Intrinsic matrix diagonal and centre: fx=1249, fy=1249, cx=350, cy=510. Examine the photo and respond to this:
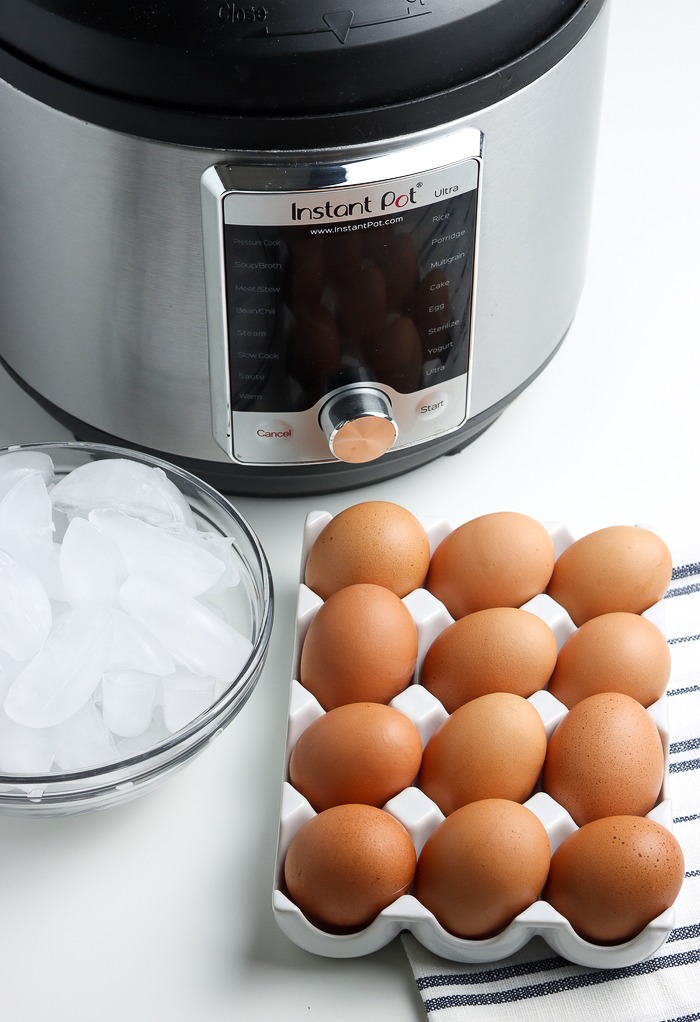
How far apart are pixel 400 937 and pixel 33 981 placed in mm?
228

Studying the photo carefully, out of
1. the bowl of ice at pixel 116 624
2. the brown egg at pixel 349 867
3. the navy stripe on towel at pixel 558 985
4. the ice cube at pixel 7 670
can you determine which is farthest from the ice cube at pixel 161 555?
the navy stripe on towel at pixel 558 985

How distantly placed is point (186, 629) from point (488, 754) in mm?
224

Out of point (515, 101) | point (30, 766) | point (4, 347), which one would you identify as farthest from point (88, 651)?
point (515, 101)

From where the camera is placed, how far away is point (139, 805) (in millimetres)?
856

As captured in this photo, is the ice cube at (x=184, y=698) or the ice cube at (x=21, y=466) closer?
the ice cube at (x=184, y=698)

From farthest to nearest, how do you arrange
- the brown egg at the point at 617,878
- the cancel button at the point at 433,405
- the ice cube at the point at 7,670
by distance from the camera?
the cancel button at the point at 433,405, the ice cube at the point at 7,670, the brown egg at the point at 617,878

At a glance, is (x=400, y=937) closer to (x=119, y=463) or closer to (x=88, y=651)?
(x=88, y=651)

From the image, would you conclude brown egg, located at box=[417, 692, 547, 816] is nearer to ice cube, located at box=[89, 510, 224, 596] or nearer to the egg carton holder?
the egg carton holder

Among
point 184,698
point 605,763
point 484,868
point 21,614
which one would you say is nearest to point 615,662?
point 605,763

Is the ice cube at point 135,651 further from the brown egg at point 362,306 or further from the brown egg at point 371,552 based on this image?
the brown egg at point 362,306

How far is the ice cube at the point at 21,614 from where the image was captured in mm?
823

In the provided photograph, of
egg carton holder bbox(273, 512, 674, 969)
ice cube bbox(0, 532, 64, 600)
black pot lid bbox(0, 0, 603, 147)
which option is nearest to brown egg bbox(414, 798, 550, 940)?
egg carton holder bbox(273, 512, 674, 969)

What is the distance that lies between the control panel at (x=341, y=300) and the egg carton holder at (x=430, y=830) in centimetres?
13

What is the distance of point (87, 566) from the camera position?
0.86 meters
